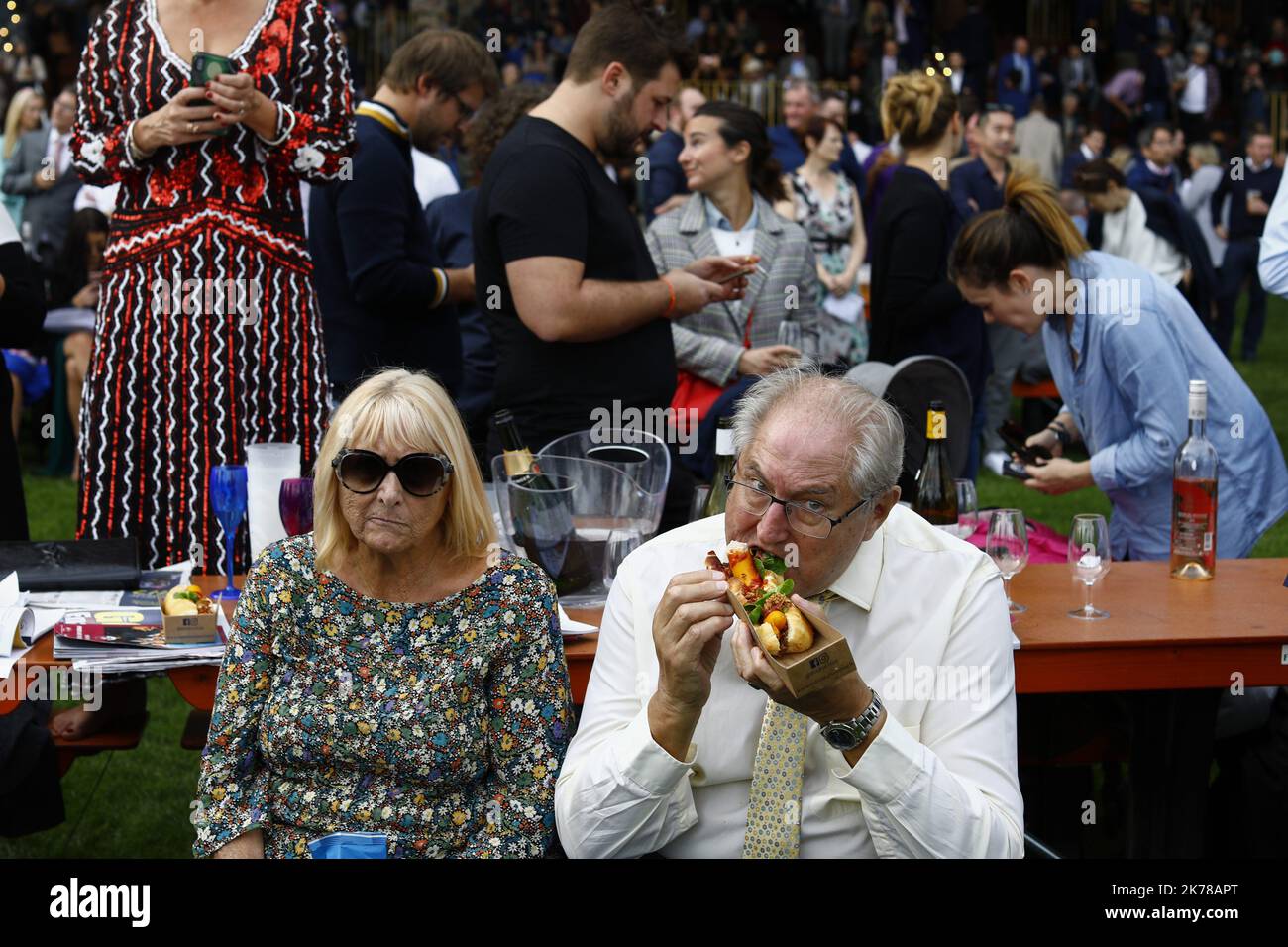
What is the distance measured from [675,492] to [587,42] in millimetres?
1183

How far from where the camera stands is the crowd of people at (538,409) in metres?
2.34

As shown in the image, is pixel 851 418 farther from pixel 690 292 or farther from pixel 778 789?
pixel 690 292

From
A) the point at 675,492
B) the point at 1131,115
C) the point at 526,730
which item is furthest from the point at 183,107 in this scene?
the point at 1131,115

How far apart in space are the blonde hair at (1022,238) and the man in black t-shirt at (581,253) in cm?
71

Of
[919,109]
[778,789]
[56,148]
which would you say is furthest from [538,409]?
[56,148]

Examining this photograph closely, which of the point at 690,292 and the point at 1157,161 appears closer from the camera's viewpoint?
the point at 690,292

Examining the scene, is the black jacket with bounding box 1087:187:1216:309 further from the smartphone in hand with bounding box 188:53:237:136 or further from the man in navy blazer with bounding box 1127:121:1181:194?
the smartphone in hand with bounding box 188:53:237:136

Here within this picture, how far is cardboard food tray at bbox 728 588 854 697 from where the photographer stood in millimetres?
2031

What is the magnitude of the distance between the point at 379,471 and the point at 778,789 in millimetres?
866

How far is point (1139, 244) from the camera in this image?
934 centimetres

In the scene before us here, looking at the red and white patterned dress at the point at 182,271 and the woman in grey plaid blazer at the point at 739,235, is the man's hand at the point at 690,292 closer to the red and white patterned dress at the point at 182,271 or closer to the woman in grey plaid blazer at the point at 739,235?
the red and white patterned dress at the point at 182,271

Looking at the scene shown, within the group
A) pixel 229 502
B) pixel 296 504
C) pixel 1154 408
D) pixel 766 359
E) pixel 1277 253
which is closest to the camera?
pixel 296 504

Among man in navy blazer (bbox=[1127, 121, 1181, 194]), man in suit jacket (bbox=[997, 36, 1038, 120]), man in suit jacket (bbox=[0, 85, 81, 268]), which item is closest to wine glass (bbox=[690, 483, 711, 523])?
man in suit jacket (bbox=[0, 85, 81, 268])

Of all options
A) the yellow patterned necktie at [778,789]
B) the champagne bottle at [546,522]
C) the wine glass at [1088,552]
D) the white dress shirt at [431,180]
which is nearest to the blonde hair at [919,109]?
the white dress shirt at [431,180]
